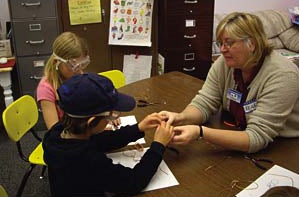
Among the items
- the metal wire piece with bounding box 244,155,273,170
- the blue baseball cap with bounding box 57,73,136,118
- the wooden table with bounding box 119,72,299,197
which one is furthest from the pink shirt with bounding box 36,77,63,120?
the metal wire piece with bounding box 244,155,273,170

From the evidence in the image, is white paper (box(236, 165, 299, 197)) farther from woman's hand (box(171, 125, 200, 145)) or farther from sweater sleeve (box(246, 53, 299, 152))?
woman's hand (box(171, 125, 200, 145))

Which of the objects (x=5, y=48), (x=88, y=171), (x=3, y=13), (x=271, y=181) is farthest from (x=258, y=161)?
(x=3, y=13)

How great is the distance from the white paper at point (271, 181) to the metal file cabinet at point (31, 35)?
7.69 ft

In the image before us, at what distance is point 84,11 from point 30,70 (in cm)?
73

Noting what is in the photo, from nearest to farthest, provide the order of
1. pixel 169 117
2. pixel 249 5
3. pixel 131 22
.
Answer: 1. pixel 169 117
2. pixel 131 22
3. pixel 249 5

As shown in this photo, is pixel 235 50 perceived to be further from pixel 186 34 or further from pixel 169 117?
pixel 186 34

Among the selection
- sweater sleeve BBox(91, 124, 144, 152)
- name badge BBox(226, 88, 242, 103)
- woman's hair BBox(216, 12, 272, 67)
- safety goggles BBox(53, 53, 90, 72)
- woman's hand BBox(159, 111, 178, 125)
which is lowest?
sweater sleeve BBox(91, 124, 144, 152)

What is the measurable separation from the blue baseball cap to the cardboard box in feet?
7.14

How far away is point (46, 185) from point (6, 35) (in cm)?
154

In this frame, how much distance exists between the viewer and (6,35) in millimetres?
3182

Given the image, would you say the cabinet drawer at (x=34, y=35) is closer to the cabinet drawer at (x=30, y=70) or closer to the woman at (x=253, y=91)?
the cabinet drawer at (x=30, y=70)

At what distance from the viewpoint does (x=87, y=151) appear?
112 cm

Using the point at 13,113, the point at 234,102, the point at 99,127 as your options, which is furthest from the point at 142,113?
the point at 13,113

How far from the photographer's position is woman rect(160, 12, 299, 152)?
1382 mm
